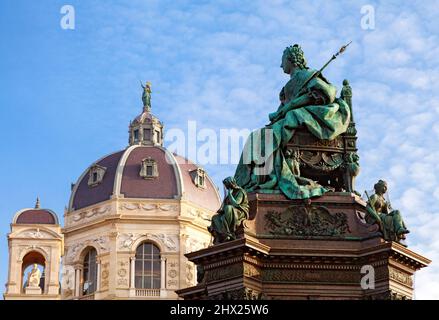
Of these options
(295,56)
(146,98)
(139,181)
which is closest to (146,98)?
(146,98)

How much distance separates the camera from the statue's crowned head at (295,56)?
3469cm

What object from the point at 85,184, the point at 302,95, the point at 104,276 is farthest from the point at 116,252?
the point at 302,95

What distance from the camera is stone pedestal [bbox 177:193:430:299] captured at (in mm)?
29578

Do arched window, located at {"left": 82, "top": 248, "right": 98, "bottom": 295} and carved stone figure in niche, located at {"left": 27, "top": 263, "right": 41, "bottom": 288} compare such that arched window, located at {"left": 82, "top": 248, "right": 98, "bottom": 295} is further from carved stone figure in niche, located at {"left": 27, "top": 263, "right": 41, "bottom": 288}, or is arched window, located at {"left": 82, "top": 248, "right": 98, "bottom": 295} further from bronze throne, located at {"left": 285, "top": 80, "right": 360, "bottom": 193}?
bronze throne, located at {"left": 285, "top": 80, "right": 360, "bottom": 193}

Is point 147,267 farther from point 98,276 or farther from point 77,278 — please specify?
point 77,278

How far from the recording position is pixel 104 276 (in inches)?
3875

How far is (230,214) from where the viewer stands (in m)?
30.1

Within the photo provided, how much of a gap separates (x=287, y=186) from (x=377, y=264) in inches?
140

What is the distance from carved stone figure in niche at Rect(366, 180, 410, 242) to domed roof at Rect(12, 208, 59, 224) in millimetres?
73132

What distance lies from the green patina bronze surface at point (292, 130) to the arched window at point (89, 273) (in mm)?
67629

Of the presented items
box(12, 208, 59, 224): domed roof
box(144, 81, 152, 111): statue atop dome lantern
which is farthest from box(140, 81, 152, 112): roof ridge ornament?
box(12, 208, 59, 224): domed roof

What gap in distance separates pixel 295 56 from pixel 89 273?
6921cm

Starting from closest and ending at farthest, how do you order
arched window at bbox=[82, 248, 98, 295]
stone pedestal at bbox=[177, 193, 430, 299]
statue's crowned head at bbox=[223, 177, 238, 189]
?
1. stone pedestal at bbox=[177, 193, 430, 299]
2. statue's crowned head at bbox=[223, 177, 238, 189]
3. arched window at bbox=[82, 248, 98, 295]
